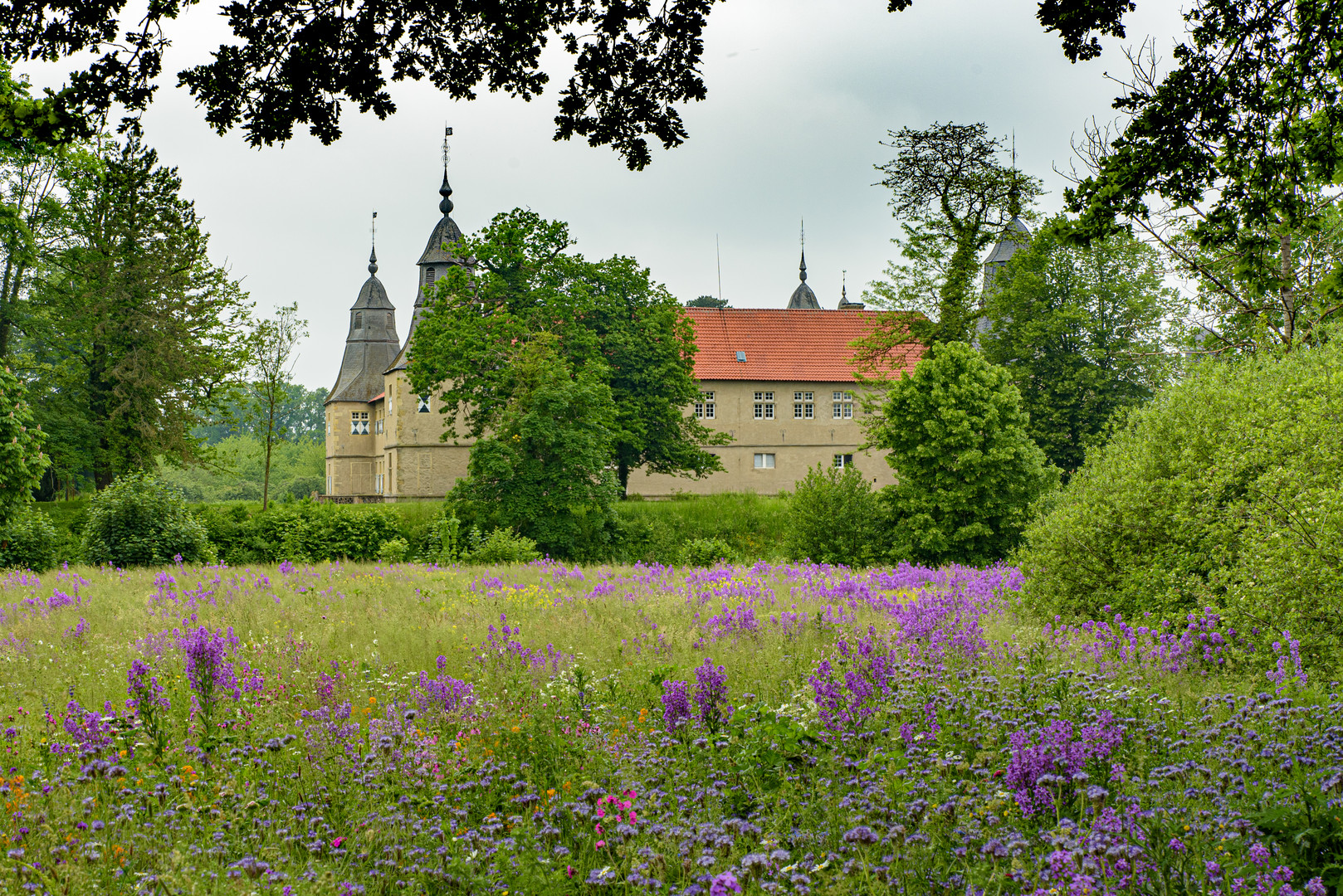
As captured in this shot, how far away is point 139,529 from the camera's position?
66.5 ft

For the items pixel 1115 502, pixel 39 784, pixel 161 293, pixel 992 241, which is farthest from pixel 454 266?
pixel 39 784

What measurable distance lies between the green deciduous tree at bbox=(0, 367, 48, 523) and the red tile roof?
35828 millimetres

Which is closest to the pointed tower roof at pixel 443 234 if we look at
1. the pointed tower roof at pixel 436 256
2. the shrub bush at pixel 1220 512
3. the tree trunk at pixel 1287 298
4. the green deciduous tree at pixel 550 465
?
the pointed tower roof at pixel 436 256

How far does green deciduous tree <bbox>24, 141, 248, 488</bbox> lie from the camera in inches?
1200

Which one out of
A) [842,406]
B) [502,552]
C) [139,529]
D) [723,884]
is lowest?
[502,552]

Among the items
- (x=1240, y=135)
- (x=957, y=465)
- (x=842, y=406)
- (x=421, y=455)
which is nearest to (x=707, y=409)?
(x=842, y=406)

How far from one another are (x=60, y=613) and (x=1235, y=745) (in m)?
10.6

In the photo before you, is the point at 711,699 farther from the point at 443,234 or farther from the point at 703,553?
the point at 443,234

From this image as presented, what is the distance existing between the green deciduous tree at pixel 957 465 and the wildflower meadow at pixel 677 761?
1609cm

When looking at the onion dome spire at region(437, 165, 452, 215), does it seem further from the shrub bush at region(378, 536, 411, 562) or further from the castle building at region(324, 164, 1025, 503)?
the shrub bush at region(378, 536, 411, 562)

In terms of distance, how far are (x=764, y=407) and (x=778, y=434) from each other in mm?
1639

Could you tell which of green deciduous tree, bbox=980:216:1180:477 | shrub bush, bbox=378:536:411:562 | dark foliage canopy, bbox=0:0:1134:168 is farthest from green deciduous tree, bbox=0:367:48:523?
green deciduous tree, bbox=980:216:1180:477

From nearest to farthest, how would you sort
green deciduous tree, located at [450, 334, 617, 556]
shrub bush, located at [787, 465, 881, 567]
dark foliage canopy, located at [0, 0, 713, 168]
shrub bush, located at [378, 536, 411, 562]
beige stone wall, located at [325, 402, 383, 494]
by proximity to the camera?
dark foliage canopy, located at [0, 0, 713, 168] < shrub bush, located at [378, 536, 411, 562] < shrub bush, located at [787, 465, 881, 567] < green deciduous tree, located at [450, 334, 617, 556] < beige stone wall, located at [325, 402, 383, 494]

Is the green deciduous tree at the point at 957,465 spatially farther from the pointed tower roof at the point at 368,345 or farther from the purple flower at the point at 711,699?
the pointed tower roof at the point at 368,345
